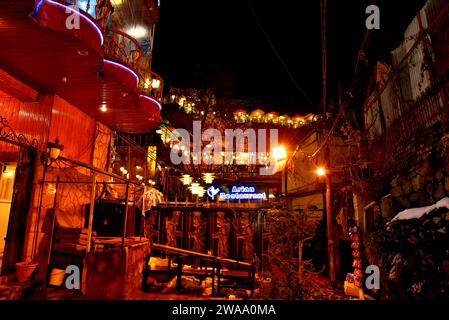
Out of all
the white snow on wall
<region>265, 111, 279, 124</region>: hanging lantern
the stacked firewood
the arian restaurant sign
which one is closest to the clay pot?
the stacked firewood

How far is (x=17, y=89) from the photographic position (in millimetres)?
8211

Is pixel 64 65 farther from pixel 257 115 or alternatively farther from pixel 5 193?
pixel 257 115

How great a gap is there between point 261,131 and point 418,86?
66.5 feet

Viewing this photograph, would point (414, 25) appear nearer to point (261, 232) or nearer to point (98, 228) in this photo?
point (261, 232)

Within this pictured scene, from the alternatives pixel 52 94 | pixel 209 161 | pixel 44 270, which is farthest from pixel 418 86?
pixel 209 161

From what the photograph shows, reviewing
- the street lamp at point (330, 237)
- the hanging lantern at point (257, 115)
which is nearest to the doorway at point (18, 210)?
the street lamp at point (330, 237)

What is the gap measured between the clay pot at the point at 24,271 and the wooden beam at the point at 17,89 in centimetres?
546

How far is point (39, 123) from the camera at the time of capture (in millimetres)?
9047

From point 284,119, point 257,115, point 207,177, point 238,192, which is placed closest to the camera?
point 207,177

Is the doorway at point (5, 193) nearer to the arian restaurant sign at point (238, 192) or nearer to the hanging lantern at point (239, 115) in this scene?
the arian restaurant sign at point (238, 192)

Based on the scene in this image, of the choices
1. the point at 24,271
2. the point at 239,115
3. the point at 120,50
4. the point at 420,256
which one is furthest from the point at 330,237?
the point at 239,115

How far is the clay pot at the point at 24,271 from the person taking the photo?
22.3ft

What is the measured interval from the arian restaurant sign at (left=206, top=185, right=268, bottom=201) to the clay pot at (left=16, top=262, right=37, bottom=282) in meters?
15.7

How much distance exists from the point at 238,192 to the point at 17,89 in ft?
58.5
